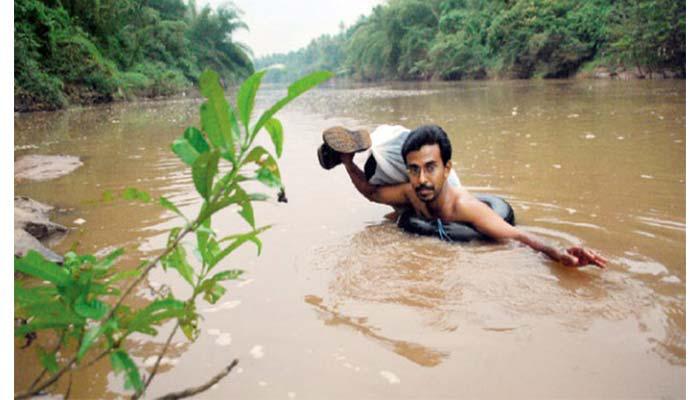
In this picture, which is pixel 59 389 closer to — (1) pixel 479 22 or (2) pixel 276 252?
(2) pixel 276 252

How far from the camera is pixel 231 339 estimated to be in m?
1.99

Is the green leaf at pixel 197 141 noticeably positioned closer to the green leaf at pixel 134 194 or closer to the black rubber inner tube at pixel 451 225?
the green leaf at pixel 134 194

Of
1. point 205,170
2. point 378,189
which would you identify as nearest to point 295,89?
point 205,170

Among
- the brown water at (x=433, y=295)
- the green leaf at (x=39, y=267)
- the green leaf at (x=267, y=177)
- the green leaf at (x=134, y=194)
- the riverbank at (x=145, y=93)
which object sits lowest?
the brown water at (x=433, y=295)

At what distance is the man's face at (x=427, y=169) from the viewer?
2.98 meters

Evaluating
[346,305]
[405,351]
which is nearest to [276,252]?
[346,305]

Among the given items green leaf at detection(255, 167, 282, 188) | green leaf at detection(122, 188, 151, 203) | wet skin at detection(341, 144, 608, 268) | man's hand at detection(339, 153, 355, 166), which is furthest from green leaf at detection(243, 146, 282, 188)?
man's hand at detection(339, 153, 355, 166)

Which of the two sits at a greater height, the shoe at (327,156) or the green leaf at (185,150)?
the green leaf at (185,150)

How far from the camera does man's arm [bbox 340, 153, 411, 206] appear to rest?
349 centimetres

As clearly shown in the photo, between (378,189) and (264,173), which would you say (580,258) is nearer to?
(378,189)

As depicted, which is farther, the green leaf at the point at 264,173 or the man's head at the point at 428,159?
the man's head at the point at 428,159

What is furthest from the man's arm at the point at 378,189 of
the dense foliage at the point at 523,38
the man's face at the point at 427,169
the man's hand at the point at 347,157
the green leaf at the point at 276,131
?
the dense foliage at the point at 523,38

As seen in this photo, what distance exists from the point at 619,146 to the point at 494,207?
3173mm

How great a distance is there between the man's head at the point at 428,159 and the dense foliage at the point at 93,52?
581 centimetres
